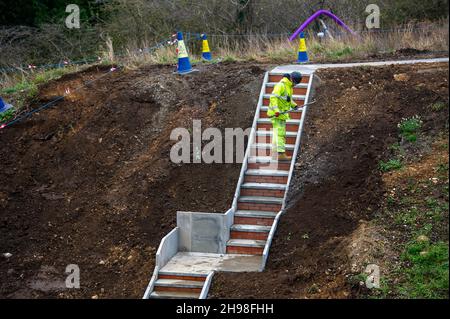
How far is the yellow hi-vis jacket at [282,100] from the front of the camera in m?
12.4

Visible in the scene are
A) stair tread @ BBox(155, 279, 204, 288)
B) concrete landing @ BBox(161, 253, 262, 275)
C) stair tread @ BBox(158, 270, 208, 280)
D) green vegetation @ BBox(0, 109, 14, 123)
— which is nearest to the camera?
stair tread @ BBox(155, 279, 204, 288)

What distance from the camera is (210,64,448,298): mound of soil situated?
32.5 ft

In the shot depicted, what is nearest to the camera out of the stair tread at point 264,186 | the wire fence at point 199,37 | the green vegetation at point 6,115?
the stair tread at point 264,186

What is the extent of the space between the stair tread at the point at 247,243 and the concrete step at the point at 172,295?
4.71 ft

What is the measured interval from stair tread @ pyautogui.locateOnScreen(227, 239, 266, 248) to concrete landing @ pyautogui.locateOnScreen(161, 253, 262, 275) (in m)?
0.19

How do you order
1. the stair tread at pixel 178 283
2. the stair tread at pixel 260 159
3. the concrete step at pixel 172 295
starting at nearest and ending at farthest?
1. the concrete step at pixel 172 295
2. the stair tread at pixel 178 283
3. the stair tread at pixel 260 159

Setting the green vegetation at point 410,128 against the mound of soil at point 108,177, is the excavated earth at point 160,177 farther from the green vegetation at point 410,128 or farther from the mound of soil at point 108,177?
the green vegetation at point 410,128

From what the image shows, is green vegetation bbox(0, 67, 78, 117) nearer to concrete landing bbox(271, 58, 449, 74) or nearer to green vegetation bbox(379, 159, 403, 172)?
concrete landing bbox(271, 58, 449, 74)

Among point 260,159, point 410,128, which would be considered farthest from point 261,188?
point 410,128

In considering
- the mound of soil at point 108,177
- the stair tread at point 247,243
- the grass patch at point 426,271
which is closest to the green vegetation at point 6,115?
the mound of soil at point 108,177

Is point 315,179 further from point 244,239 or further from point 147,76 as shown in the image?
point 147,76

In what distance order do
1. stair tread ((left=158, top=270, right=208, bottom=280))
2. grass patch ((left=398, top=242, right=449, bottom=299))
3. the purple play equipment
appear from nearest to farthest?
grass patch ((left=398, top=242, right=449, bottom=299)) → stair tread ((left=158, top=270, right=208, bottom=280)) → the purple play equipment

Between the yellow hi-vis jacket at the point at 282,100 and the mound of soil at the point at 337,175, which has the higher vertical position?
the yellow hi-vis jacket at the point at 282,100

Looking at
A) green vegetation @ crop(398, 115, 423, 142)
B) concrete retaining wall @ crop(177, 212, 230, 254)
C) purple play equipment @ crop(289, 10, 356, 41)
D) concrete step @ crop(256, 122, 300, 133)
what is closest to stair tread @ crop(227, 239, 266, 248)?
concrete retaining wall @ crop(177, 212, 230, 254)
